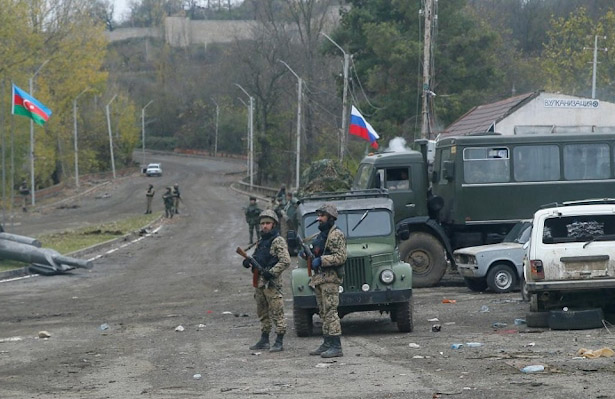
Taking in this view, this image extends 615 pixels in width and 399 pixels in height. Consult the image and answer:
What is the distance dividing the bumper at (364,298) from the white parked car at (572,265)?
179 cm

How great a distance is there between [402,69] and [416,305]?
3784 centimetres

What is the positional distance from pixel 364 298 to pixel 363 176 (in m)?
8.88

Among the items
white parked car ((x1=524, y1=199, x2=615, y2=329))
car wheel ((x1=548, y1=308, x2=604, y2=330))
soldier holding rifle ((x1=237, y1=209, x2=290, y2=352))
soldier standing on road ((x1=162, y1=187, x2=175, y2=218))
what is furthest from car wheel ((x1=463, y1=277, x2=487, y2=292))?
soldier standing on road ((x1=162, y1=187, x2=175, y2=218))

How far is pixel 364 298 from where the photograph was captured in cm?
1488

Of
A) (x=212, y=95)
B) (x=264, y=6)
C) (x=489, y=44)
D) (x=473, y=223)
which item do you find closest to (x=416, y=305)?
(x=473, y=223)

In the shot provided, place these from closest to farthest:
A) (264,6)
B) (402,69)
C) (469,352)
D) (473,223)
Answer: (469,352) < (473,223) < (402,69) < (264,6)

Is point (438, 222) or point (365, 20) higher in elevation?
point (365, 20)

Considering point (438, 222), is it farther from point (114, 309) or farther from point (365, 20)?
point (365, 20)

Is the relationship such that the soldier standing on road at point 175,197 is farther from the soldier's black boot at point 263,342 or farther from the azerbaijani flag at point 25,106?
the soldier's black boot at point 263,342

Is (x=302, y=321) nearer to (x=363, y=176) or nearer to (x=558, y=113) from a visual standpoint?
(x=363, y=176)

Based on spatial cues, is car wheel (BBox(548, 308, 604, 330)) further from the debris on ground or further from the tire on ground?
the debris on ground

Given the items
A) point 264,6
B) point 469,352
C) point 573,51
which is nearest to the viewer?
point 469,352

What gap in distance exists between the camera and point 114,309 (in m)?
19.9

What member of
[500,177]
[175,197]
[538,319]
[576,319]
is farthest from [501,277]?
[175,197]
